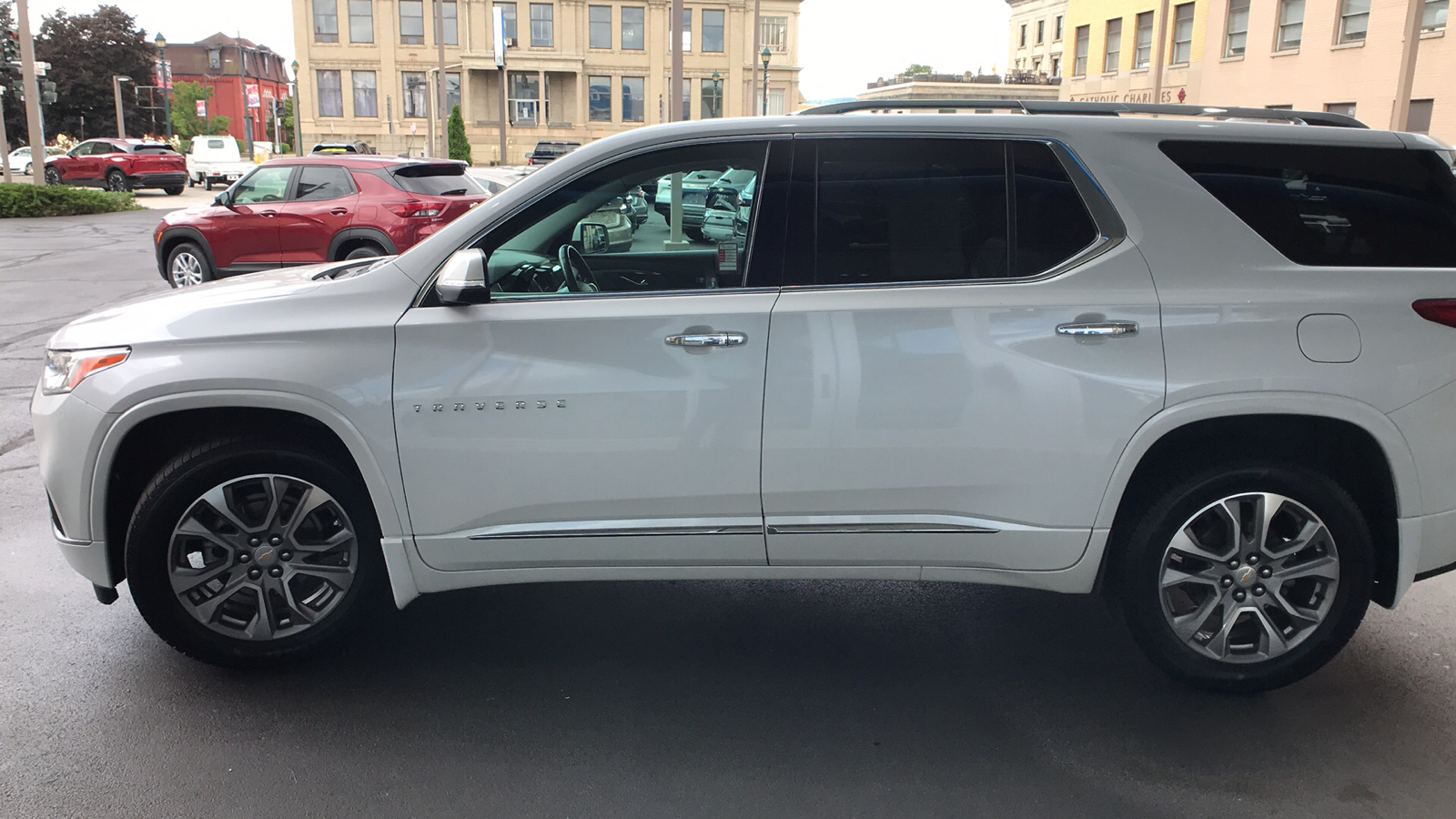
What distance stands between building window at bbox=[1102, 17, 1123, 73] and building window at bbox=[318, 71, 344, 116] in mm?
49188

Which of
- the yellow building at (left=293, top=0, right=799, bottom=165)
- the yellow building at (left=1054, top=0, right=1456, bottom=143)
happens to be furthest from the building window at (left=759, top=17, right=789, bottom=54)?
the yellow building at (left=1054, top=0, right=1456, bottom=143)

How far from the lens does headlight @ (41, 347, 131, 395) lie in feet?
11.8

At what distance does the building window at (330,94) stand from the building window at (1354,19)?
193 feet

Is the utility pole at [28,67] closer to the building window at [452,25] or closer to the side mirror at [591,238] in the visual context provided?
the side mirror at [591,238]

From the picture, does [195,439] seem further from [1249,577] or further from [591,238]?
[1249,577]

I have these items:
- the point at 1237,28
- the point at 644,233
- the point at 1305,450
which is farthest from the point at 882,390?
the point at 1237,28

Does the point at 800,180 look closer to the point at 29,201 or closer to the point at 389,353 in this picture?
the point at 389,353

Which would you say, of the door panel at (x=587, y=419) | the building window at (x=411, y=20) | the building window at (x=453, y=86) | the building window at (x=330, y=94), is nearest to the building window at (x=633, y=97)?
the building window at (x=453, y=86)

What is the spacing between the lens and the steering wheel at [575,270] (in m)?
3.70

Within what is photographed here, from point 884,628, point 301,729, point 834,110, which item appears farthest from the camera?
point 884,628

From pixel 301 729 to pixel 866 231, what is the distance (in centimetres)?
238

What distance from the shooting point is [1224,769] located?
10.7ft

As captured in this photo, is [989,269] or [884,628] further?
[884,628]

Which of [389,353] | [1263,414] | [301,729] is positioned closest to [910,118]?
[1263,414]
